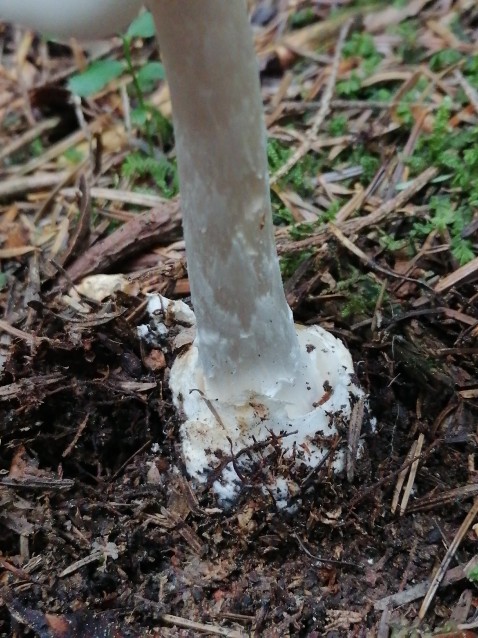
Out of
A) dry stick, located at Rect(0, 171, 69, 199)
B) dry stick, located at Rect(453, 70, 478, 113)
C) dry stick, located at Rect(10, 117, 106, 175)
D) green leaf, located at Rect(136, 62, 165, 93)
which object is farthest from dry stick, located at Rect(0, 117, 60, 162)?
dry stick, located at Rect(453, 70, 478, 113)

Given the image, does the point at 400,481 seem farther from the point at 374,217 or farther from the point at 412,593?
the point at 374,217

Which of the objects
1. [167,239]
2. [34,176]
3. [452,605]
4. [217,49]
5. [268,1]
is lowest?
[452,605]

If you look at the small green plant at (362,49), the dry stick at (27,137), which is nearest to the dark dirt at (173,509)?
the dry stick at (27,137)

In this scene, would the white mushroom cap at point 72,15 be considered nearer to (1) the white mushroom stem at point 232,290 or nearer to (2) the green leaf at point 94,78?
(1) the white mushroom stem at point 232,290

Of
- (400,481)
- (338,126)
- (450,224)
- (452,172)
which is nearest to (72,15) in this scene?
(400,481)

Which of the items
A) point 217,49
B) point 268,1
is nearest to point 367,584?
point 217,49

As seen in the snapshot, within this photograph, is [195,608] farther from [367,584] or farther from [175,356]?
[175,356]
